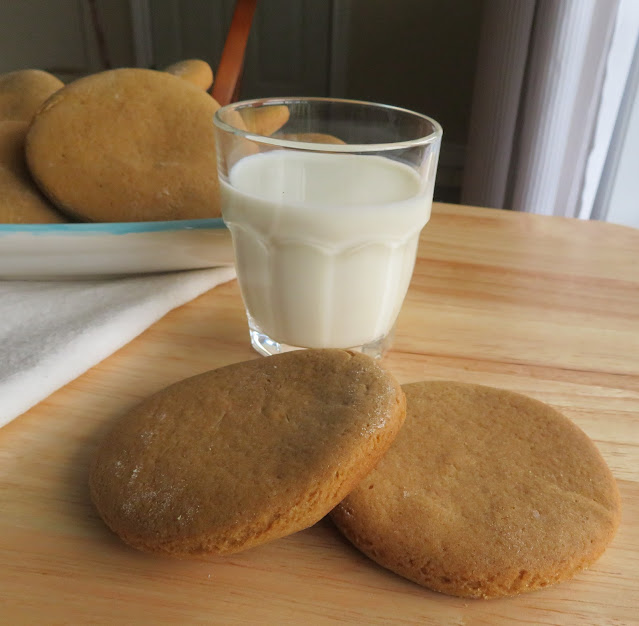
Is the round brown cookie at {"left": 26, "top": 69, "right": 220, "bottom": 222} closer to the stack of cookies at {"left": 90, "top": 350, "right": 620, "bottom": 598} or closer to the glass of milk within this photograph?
the glass of milk

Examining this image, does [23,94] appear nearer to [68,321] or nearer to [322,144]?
[68,321]

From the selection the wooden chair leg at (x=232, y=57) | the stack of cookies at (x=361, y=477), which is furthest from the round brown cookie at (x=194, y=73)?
the stack of cookies at (x=361, y=477)

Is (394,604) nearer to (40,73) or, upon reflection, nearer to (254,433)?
(254,433)

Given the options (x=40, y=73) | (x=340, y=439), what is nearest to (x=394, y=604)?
(x=340, y=439)

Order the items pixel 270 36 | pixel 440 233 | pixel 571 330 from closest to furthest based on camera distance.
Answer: pixel 571 330 → pixel 440 233 → pixel 270 36

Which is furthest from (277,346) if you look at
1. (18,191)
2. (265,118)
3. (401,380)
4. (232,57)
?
(232,57)

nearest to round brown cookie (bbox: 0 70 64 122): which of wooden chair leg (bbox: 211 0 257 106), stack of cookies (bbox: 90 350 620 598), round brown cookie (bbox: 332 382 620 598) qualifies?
wooden chair leg (bbox: 211 0 257 106)
